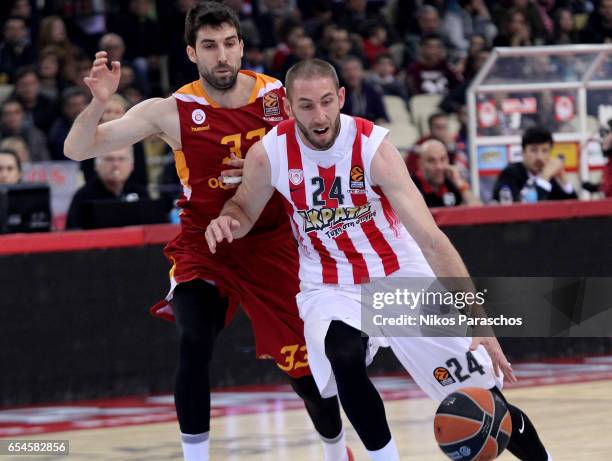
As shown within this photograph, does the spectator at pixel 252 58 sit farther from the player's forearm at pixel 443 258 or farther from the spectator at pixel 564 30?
the player's forearm at pixel 443 258

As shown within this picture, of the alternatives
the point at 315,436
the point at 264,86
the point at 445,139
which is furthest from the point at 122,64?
the point at 264,86

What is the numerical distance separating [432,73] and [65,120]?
475cm

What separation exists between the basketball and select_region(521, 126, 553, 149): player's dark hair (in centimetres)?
564

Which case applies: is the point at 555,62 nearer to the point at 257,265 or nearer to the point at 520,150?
the point at 520,150

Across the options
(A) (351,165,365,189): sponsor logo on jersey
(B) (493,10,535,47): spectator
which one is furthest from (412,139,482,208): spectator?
(B) (493,10,535,47): spectator

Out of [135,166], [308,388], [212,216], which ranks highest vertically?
[212,216]

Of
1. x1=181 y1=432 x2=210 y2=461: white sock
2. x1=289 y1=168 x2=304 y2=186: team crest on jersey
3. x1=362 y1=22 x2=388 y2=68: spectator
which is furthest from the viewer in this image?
x1=362 y1=22 x2=388 y2=68: spectator

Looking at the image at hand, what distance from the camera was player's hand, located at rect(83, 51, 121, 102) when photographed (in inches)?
253

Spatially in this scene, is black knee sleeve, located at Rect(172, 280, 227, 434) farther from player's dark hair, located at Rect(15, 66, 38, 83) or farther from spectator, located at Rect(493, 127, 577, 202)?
player's dark hair, located at Rect(15, 66, 38, 83)

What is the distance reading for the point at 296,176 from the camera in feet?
20.1

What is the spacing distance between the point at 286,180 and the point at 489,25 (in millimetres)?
12305

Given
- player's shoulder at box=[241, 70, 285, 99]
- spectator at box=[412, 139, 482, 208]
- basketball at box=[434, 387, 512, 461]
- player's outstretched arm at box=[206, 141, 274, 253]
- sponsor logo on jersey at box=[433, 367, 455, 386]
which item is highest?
player's shoulder at box=[241, 70, 285, 99]

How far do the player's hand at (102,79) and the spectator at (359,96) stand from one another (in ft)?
25.1

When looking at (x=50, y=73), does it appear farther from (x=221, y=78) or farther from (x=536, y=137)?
(x=221, y=78)
